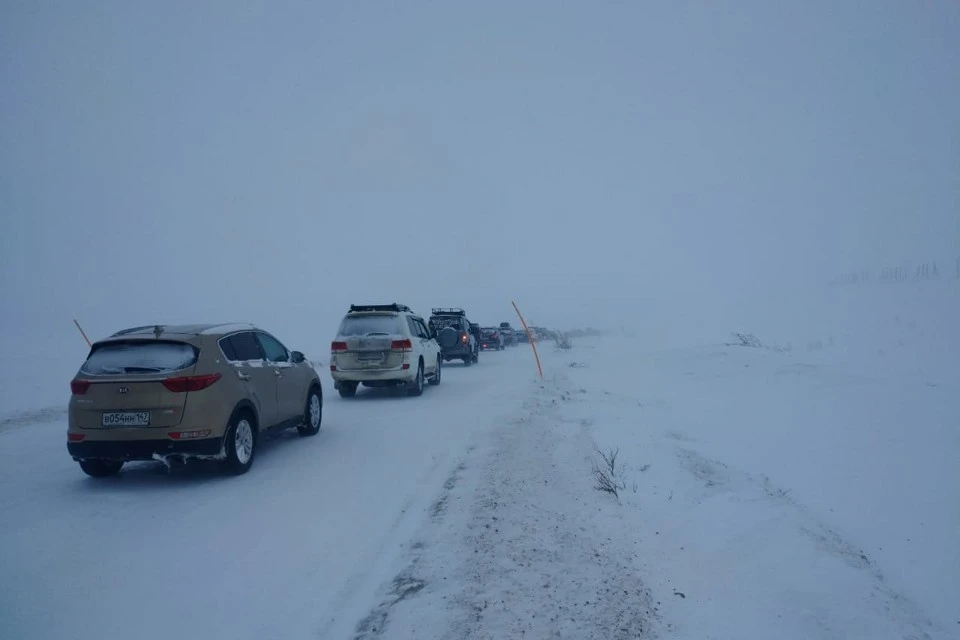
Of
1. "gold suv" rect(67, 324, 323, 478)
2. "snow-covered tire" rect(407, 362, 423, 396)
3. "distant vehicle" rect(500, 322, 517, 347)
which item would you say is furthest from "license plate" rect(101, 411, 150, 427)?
"distant vehicle" rect(500, 322, 517, 347)

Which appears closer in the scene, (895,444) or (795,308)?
(895,444)

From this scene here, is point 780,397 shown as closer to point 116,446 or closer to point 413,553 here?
Answer: point 413,553

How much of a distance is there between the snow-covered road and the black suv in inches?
559

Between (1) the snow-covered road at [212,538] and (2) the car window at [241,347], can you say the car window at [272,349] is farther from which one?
(1) the snow-covered road at [212,538]

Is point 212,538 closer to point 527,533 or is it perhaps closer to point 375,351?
point 527,533

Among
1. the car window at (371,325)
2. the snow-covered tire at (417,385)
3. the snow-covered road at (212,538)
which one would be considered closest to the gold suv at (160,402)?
the snow-covered road at (212,538)

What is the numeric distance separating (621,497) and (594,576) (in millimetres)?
2009

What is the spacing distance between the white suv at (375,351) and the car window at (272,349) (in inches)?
178

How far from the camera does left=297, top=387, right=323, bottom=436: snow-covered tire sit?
10.3 metres

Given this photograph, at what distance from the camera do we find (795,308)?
121 feet

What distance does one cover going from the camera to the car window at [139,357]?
7016 mm

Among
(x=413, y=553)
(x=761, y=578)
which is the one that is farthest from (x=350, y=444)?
(x=761, y=578)

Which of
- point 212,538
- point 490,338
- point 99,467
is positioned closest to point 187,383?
point 99,467

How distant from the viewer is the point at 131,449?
22.5 ft
